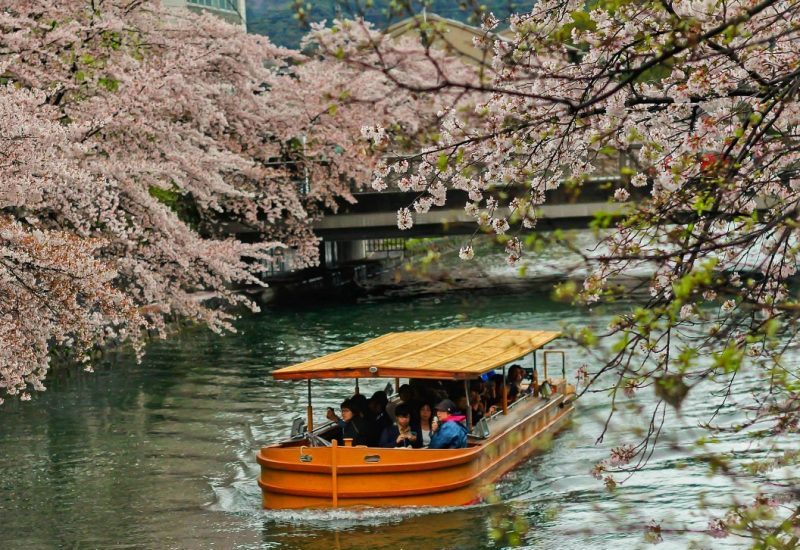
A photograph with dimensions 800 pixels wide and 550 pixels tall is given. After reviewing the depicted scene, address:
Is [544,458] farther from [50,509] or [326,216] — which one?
[326,216]

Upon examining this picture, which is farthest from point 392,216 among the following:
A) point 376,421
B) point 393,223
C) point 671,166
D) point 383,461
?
point 671,166

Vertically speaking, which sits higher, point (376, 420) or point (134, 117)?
point (134, 117)

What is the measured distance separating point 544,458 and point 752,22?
455 inches

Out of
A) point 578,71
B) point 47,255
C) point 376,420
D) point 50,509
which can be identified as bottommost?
point 50,509

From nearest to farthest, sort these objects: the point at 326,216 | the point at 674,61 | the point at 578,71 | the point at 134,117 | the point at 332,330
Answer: the point at 674,61 < the point at 578,71 < the point at 134,117 < the point at 332,330 < the point at 326,216

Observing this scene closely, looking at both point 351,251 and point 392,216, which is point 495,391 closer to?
point 392,216

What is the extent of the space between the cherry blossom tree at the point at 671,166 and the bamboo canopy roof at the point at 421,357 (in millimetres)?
5993

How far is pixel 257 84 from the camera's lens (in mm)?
38938

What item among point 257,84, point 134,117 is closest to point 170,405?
point 134,117

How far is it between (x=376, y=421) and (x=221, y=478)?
3.26 m

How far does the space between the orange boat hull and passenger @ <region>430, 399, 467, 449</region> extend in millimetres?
264

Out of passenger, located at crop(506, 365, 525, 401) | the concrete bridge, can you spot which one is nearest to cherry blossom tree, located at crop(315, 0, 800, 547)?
passenger, located at crop(506, 365, 525, 401)

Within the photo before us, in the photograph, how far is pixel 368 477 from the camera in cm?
1655

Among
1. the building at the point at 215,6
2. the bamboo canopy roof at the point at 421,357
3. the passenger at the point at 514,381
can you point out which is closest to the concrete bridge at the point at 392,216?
the building at the point at 215,6
